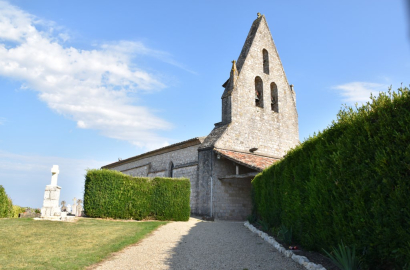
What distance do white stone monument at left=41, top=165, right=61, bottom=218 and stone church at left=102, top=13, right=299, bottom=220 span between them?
8.00m

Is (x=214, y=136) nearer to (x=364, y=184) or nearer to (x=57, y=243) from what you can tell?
(x=57, y=243)

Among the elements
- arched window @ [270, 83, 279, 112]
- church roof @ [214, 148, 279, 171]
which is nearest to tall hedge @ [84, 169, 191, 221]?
church roof @ [214, 148, 279, 171]

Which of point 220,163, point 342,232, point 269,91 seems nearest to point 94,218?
point 220,163

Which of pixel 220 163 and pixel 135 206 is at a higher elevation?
pixel 220 163

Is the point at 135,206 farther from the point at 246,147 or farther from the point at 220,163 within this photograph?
the point at 246,147

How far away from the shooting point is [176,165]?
22.0 metres

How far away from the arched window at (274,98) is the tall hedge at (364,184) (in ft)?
51.1

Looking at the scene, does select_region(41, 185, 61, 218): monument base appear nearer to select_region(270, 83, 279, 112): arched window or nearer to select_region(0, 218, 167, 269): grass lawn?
select_region(0, 218, 167, 269): grass lawn

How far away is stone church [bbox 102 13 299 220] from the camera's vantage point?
17.6 m

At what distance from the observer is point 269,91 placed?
21.8 meters

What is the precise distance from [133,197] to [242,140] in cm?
803

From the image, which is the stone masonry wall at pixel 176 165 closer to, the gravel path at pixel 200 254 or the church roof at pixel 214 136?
the church roof at pixel 214 136

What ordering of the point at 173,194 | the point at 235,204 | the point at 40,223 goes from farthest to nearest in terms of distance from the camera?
the point at 235,204
the point at 173,194
the point at 40,223

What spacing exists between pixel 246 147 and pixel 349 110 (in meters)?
13.9
